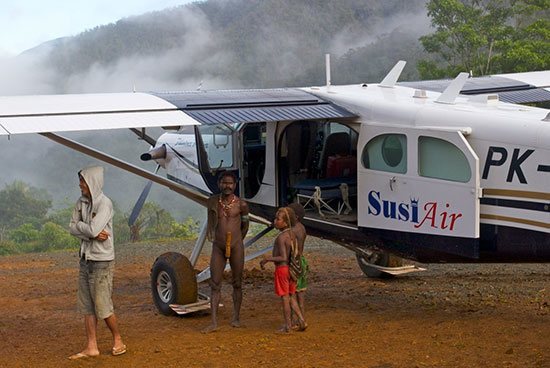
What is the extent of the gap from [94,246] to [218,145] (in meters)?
3.79

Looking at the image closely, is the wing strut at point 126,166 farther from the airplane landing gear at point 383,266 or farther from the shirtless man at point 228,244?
the airplane landing gear at point 383,266

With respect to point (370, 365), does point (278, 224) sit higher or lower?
higher

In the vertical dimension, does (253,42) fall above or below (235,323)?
above

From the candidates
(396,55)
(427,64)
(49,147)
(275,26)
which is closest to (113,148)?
(49,147)

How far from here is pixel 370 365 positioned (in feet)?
29.5

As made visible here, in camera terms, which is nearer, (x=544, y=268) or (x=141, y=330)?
(x=141, y=330)

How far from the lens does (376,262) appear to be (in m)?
14.2

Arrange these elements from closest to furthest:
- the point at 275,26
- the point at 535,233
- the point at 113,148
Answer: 1. the point at 535,233
2. the point at 113,148
3. the point at 275,26

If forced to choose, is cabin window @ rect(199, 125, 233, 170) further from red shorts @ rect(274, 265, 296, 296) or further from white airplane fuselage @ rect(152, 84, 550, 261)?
red shorts @ rect(274, 265, 296, 296)

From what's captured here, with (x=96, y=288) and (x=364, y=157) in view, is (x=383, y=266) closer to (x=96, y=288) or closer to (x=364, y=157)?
(x=364, y=157)

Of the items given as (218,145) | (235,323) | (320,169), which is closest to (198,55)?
(218,145)

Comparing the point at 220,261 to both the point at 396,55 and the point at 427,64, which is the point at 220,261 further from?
the point at 396,55

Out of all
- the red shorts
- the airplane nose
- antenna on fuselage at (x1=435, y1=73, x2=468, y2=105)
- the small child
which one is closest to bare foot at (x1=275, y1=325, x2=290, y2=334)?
the small child

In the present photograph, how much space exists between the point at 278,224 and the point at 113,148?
165ft
